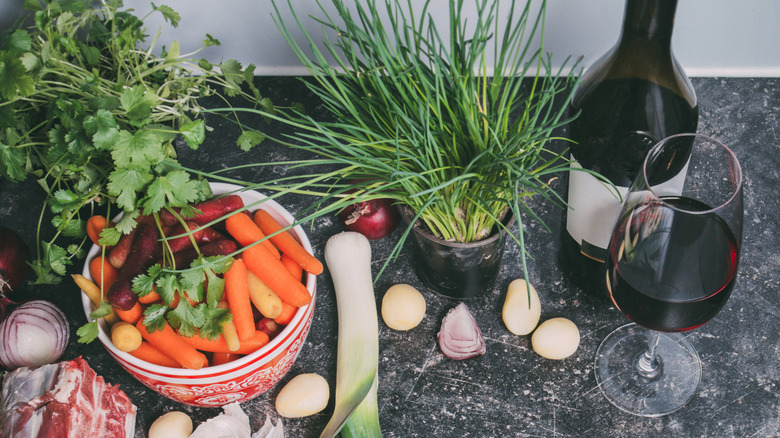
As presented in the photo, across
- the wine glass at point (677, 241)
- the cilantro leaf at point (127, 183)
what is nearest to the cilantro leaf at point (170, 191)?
the cilantro leaf at point (127, 183)

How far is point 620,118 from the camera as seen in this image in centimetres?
78

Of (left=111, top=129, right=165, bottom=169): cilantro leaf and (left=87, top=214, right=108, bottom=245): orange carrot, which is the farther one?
(left=87, top=214, right=108, bottom=245): orange carrot

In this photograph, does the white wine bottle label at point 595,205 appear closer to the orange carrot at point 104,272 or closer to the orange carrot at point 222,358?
the orange carrot at point 222,358

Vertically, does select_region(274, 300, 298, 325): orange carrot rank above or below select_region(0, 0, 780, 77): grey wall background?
below

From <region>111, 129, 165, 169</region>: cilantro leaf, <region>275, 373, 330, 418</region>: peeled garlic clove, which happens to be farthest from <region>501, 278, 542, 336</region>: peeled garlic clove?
<region>111, 129, 165, 169</region>: cilantro leaf

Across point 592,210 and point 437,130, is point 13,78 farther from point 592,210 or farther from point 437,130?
point 592,210

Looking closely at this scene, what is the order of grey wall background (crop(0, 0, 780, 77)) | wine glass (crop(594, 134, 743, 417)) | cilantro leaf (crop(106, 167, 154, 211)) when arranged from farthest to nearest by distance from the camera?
grey wall background (crop(0, 0, 780, 77)) < cilantro leaf (crop(106, 167, 154, 211)) < wine glass (crop(594, 134, 743, 417))

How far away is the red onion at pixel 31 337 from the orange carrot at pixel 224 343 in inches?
9.3

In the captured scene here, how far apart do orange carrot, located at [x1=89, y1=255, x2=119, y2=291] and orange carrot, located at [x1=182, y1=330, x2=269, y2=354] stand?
5.1 inches

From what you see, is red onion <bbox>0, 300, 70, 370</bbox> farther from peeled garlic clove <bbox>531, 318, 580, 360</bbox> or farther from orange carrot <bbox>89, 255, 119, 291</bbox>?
peeled garlic clove <bbox>531, 318, 580, 360</bbox>

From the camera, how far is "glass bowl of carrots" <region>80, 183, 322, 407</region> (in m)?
0.75

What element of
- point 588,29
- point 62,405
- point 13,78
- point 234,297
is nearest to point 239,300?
point 234,297

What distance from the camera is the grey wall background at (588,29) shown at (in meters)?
0.97

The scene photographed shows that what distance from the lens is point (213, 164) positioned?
1.05 m
